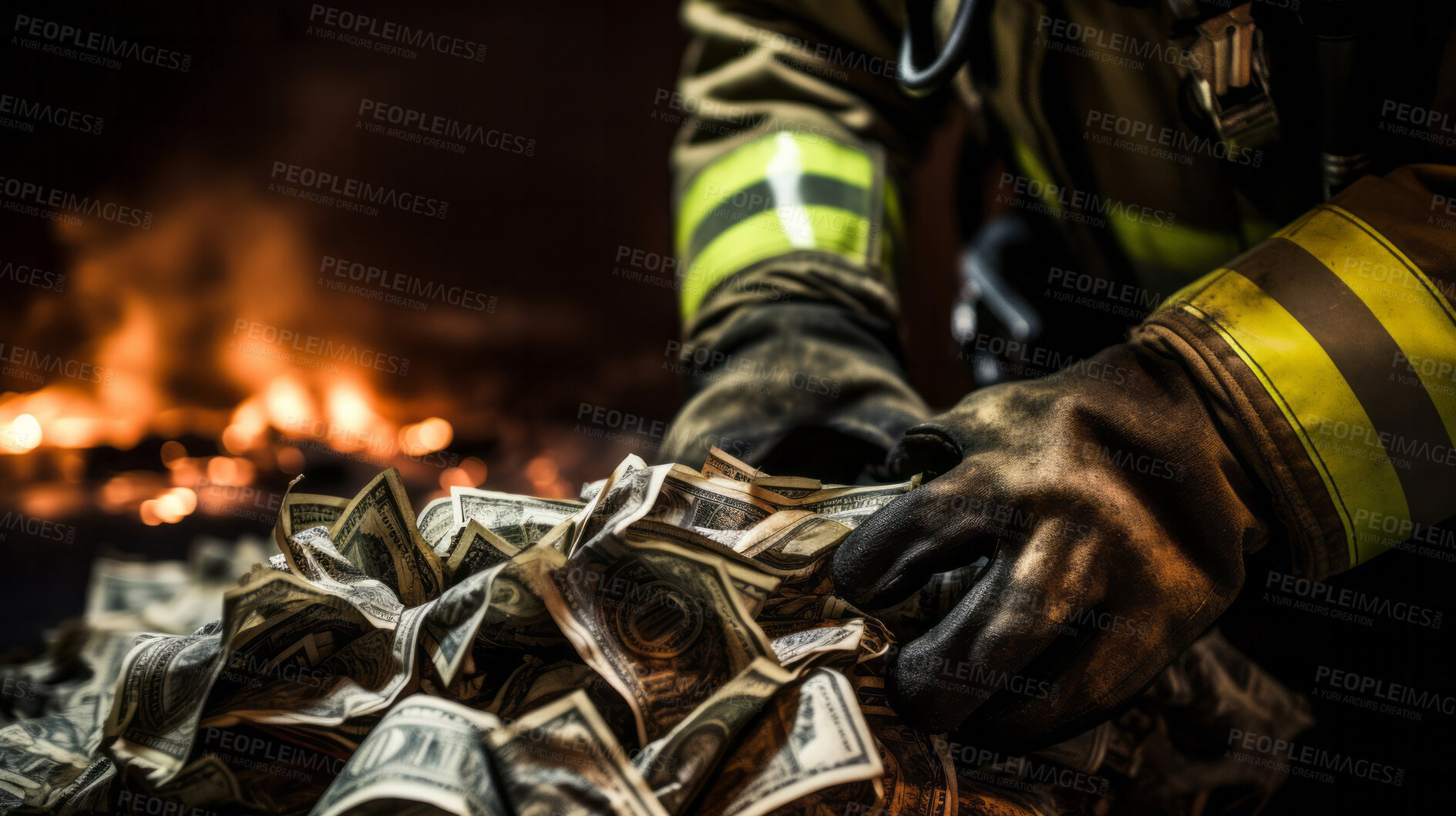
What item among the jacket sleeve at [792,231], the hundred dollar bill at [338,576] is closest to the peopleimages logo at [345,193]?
the jacket sleeve at [792,231]

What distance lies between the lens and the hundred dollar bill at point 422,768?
2.11ft

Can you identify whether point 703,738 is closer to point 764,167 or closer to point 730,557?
point 730,557

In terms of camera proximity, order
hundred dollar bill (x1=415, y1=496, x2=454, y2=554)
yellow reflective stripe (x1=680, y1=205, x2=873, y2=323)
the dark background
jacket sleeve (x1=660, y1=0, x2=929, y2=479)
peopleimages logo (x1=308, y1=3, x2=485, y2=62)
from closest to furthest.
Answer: hundred dollar bill (x1=415, y1=496, x2=454, y2=554) → jacket sleeve (x1=660, y1=0, x2=929, y2=479) → yellow reflective stripe (x1=680, y1=205, x2=873, y2=323) → the dark background → peopleimages logo (x1=308, y1=3, x2=485, y2=62)

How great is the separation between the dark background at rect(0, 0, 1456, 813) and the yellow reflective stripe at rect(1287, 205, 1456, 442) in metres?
2.27

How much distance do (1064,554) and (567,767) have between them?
54 cm

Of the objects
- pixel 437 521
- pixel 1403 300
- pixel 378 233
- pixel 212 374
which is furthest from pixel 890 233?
pixel 212 374

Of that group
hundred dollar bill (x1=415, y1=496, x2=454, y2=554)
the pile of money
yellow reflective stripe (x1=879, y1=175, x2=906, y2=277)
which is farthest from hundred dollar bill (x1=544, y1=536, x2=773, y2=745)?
yellow reflective stripe (x1=879, y1=175, x2=906, y2=277)

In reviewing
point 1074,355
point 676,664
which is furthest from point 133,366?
point 1074,355

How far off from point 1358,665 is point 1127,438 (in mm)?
726

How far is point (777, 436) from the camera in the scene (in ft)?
4.09

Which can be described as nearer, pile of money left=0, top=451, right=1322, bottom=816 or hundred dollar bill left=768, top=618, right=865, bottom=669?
pile of money left=0, top=451, right=1322, bottom=816

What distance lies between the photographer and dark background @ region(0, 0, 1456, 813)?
2.56 meters

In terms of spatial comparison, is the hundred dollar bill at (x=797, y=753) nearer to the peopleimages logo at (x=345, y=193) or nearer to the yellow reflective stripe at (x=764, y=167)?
the yellow reflective stripe at (x=764, y=167)

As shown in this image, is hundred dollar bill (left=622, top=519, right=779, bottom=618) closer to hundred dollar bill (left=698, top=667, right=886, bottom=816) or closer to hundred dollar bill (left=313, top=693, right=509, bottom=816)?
hundred dollar bill (left=698, top=667, right=886, bottom=816)
